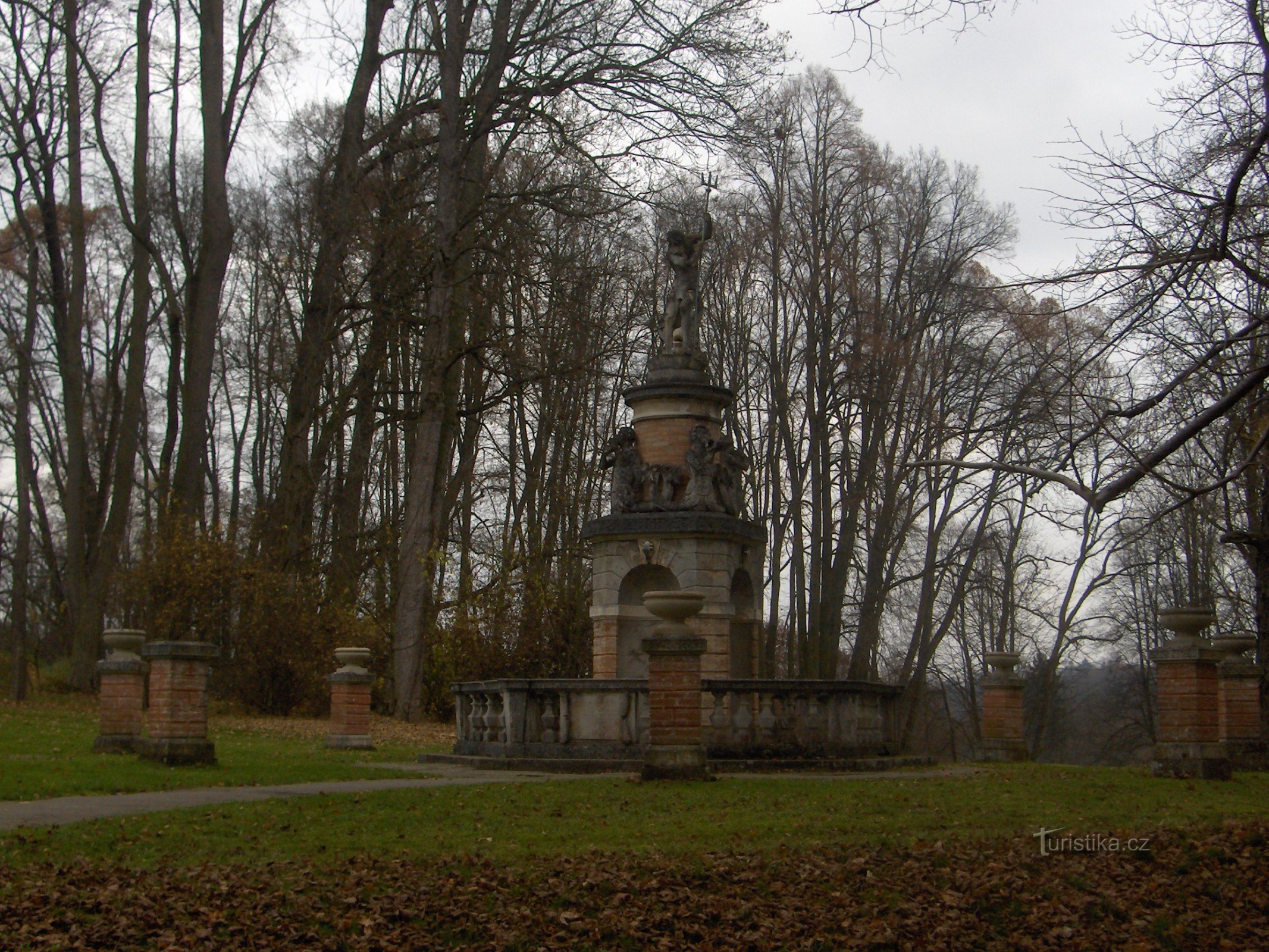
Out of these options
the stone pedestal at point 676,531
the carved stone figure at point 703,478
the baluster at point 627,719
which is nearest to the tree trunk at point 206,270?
the stone pedestal at point 676,531

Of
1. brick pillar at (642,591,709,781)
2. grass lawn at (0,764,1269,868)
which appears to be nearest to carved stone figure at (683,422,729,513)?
brick pillar at (642,591,709,781)

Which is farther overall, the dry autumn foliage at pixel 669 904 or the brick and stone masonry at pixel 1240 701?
the brick and stone masonry at pixel 1240 701

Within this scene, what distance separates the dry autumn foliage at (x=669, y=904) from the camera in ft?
24.3

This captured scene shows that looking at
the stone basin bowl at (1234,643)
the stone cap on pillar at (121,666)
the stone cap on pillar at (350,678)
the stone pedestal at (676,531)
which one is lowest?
the stone cap on pillar at (350,678)

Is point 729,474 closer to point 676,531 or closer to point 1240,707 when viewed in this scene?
point 676,531

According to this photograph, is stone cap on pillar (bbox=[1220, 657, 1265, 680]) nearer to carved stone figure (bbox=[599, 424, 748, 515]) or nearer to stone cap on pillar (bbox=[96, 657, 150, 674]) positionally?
carved stone figure (bbox=[599, 424, 748, 515])

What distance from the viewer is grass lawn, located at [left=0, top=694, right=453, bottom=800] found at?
12750 millimetres

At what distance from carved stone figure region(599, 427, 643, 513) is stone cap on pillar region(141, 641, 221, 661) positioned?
21.1 feet

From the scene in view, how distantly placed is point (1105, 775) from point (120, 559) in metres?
20.9

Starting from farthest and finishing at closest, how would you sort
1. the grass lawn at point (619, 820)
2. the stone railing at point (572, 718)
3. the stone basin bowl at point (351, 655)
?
the stone basin bowl at point (351, 655), the stone railing at point (572, 718), the grass lawn at point (619, 820)

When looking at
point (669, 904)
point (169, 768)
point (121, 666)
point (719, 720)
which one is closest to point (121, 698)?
point (121, 666)

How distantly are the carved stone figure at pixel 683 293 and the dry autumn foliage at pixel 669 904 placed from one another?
37.2ft

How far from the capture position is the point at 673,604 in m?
13.5

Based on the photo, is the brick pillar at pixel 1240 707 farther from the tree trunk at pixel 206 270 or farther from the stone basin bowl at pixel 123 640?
the tree trunk at pixel 206 270
